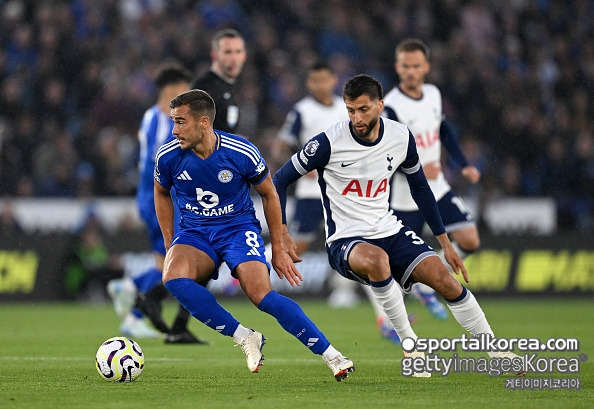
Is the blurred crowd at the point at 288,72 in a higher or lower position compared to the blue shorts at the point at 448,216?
higher

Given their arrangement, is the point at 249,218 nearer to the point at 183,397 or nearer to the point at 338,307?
the point at 183,397

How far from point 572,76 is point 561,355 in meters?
13.0

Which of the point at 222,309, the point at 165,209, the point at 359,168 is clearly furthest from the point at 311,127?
the point at 222,309

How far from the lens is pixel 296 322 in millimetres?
6555

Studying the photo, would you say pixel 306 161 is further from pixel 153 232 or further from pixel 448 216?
pixel 153 232

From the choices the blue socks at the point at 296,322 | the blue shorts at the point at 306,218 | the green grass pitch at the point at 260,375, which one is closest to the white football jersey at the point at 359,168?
the blue socks at the point at 296,322

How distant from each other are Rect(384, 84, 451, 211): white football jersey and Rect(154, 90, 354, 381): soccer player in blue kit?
8.17 feet

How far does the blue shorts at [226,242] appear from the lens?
6938 mm

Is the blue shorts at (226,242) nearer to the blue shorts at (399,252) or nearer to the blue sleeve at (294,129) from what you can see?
the blue shorts at (399,252)

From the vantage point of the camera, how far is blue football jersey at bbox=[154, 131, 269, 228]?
6953 millimetres

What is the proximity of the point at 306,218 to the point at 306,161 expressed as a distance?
404 cm

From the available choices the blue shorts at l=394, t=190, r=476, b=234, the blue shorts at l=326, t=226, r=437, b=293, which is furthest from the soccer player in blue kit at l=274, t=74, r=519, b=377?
the blue shorts at l=394, t=190, r=476, b=234

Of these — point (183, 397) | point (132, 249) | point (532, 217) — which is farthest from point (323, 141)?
point (532, 217)

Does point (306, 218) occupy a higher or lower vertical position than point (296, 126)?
lower
